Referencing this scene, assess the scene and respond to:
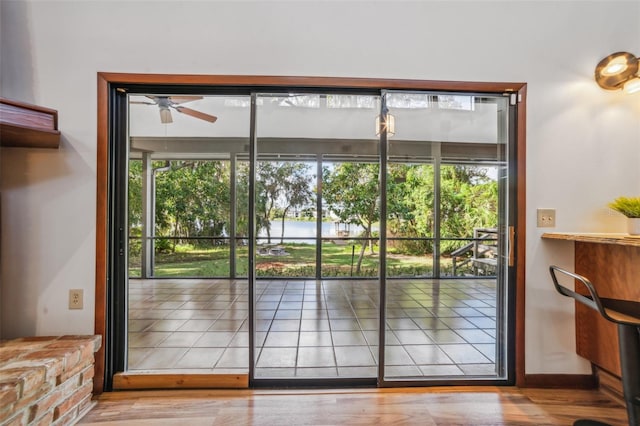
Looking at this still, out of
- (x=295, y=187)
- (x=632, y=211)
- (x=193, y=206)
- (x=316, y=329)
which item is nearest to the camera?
(x=632, y=211)

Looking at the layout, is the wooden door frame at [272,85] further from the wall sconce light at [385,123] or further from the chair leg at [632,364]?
the chair leg at [632,364]

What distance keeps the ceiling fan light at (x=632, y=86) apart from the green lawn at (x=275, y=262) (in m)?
3.12

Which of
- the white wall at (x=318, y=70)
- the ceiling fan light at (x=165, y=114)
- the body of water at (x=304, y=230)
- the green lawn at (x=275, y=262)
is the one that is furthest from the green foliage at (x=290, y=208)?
the white wall at (x=318, y=70)

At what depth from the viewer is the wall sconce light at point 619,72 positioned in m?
1.68

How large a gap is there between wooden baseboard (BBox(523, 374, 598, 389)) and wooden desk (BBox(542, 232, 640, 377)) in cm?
17

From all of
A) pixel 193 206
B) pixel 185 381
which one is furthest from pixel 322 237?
pixel 185 381

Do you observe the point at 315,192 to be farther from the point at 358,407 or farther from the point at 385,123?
the point at 358,407

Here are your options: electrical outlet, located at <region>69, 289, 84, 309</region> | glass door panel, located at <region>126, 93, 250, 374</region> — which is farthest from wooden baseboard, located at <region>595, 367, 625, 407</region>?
electrical outlet, located at <region>69, 289, 84, 309</region>

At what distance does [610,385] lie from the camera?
1.72 meters

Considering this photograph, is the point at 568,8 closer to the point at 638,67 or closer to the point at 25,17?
the point at 638,67

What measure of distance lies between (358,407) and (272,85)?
6.95ft

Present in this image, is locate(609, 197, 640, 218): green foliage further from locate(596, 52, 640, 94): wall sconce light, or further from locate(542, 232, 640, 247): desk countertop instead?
locate(596, 52, 640, 94): wall sconce light

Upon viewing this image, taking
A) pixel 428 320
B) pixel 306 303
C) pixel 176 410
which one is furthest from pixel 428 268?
pixel 176 410

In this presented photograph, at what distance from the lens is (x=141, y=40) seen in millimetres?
1722
